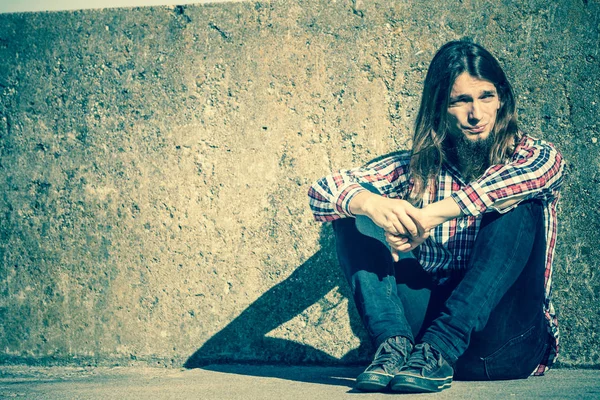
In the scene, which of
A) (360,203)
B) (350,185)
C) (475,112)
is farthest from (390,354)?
(475,112)

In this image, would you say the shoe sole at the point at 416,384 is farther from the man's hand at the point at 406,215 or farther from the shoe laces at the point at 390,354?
the man's hand at the point at 406,215

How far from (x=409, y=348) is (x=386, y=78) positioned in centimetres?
139

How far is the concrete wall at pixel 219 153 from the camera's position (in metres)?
2.96

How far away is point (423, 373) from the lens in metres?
2.11

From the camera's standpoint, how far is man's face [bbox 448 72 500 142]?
2625 mm

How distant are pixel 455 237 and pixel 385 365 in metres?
0.74

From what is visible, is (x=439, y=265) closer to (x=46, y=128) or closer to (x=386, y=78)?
(x=386, y=78)

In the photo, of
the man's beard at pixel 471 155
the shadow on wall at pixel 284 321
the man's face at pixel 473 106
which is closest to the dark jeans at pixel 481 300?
the man's beard at pixel 471 155

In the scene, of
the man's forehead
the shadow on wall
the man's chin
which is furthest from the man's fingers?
the shadow on wall

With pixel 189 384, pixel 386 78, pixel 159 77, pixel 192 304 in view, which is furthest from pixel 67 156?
pixel 386 78

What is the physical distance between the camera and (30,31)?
3.28 meters

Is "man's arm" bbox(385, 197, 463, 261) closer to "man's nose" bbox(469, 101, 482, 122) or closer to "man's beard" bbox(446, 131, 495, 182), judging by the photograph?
"man's beard" bbox(446, 131, 495, 182)

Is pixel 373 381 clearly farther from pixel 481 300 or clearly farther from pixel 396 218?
pixel 396 218

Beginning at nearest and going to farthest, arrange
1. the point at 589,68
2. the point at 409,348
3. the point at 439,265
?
the point at 409,348, the point at 439,265, the point at 589,68
